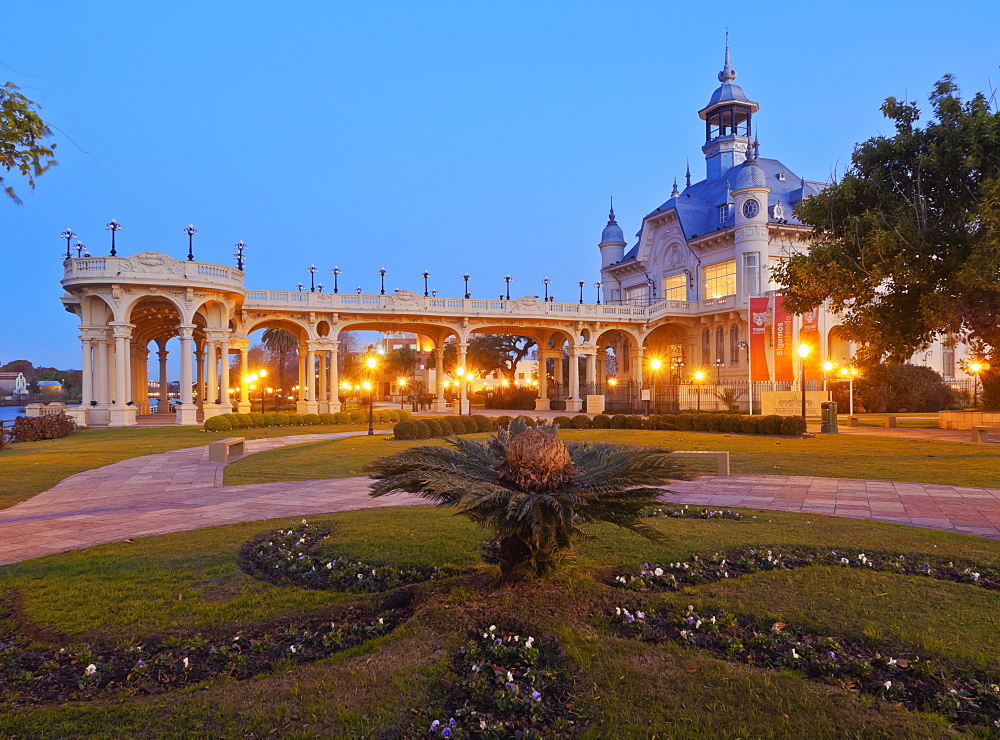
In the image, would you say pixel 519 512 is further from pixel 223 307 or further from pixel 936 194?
pixel 223 307

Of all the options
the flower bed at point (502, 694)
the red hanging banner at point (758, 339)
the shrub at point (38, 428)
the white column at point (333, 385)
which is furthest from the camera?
the white column at point (333, 385)

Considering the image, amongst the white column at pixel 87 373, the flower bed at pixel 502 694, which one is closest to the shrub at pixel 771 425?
the flower bed at pixel 502 694

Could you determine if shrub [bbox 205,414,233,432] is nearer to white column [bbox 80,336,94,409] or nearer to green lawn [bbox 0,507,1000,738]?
white column [bbox 80,336,94,409]

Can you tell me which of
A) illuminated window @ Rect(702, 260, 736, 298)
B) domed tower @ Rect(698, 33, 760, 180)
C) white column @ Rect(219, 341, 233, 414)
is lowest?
white column @ Rect(219, 341, 233, 414)

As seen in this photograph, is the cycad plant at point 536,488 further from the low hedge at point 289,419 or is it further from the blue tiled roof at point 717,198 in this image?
the blue tiled roof at point 717,198

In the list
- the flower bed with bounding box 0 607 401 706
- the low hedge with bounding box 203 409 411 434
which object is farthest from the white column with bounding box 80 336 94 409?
the flower bed with bounding box 0 607 401 706

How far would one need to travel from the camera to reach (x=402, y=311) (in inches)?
1657

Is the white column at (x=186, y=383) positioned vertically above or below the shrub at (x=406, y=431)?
above

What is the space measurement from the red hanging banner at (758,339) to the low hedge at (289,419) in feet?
62.2

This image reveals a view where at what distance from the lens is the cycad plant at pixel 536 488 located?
167 inches

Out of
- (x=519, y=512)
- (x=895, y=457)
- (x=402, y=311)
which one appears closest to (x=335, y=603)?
(x=519, y=512)

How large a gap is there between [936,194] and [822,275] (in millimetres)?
3919

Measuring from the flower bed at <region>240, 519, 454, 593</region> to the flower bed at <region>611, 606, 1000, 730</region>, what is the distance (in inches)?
79.2

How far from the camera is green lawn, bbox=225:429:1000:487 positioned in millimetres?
12570
